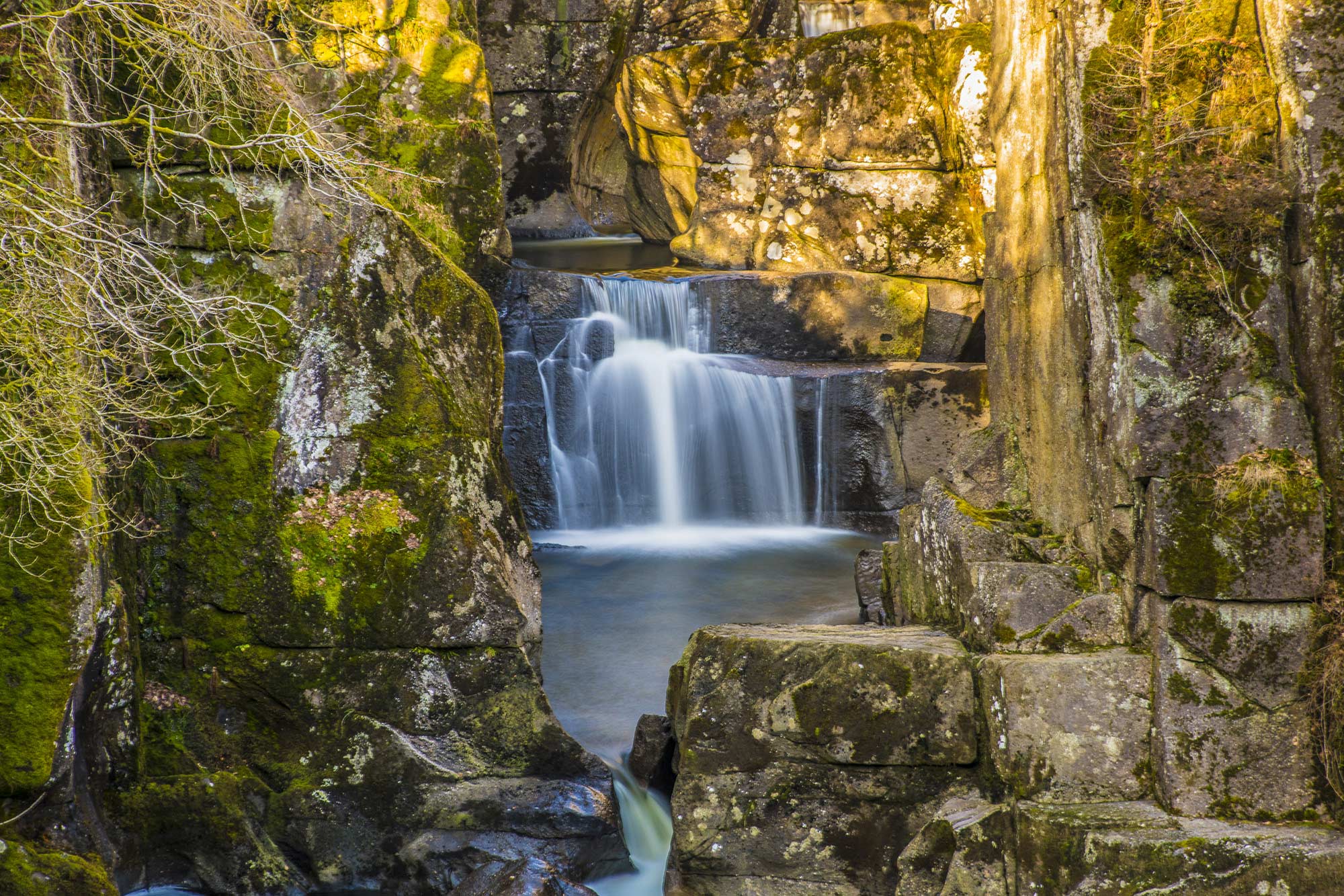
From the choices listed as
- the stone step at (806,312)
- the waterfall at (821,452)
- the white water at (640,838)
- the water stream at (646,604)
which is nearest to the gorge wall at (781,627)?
the white water at (640,838)

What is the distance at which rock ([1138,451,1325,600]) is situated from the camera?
3.16 m

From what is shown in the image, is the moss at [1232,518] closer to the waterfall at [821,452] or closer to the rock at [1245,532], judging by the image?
the rock at [1245,532]

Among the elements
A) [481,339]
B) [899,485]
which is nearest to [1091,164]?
[481,339]

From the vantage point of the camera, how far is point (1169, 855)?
3033 millimetres

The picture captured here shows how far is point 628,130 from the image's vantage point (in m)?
13.2

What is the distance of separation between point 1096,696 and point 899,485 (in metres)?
5.94

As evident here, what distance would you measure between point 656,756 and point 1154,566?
2.39 metres

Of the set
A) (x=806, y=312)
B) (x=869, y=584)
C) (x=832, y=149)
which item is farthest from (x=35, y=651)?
(x=832, y=149)

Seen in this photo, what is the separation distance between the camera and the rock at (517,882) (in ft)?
11.9

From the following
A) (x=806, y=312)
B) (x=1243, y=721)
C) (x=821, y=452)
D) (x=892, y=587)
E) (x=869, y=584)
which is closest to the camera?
(x=1243, y=721)

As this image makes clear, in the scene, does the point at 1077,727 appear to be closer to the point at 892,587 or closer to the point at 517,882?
the point at 517,882

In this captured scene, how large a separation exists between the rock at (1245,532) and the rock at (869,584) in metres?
2.90

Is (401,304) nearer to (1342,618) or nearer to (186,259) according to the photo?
(186,259)

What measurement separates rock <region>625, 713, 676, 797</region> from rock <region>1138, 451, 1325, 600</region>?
2320 mm
